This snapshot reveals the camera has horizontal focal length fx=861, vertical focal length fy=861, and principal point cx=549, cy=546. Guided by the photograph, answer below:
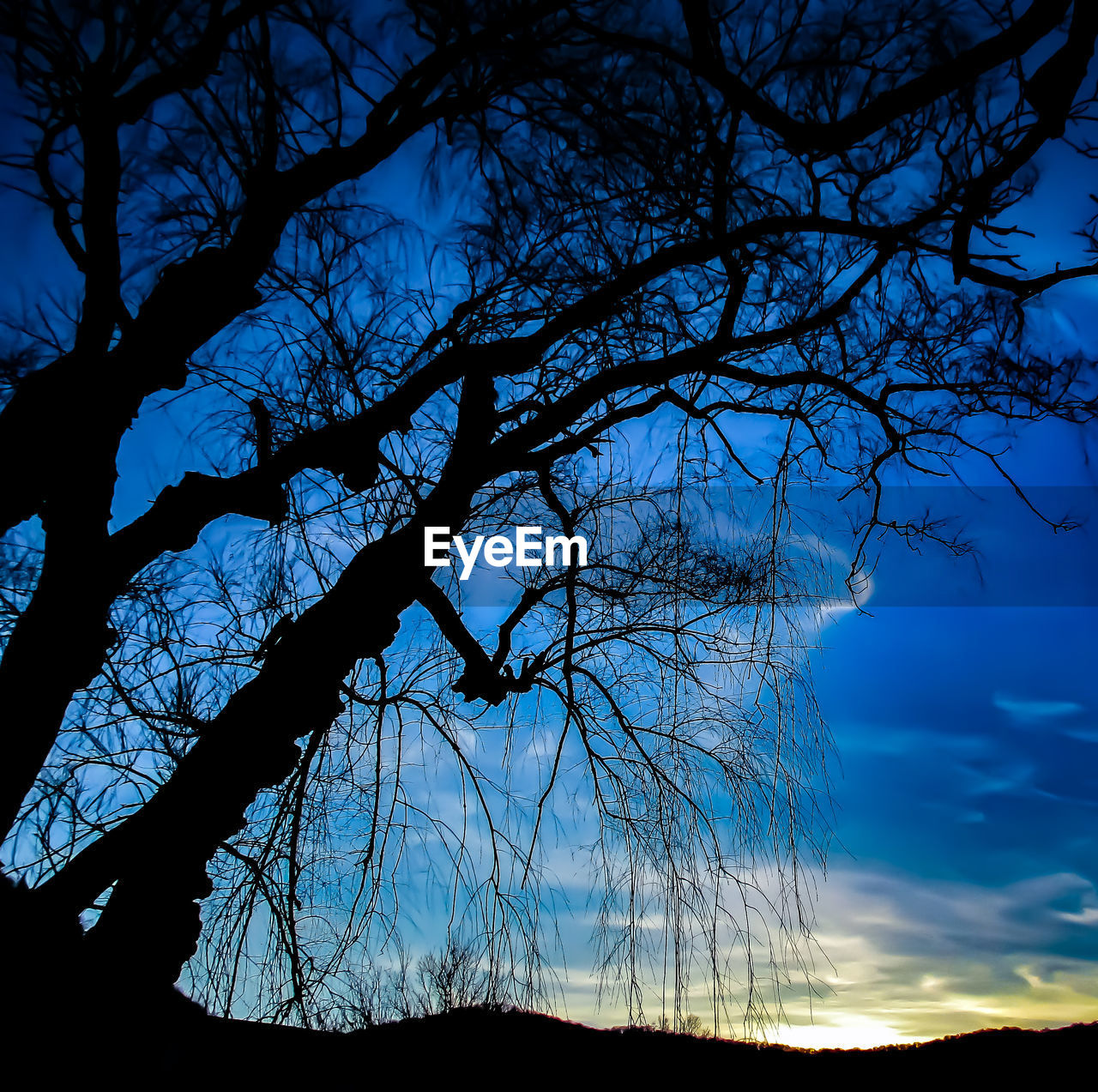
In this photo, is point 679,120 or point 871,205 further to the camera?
point 871,205

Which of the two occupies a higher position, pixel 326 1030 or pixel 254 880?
pixel 254 880

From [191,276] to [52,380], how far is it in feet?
1.81

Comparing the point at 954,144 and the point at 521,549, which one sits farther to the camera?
the point at 521,549

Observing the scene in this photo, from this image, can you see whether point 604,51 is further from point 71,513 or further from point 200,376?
point 71,513

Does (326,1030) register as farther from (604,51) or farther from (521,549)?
(604,51)

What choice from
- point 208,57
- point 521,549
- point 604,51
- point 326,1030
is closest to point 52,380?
point 208,57

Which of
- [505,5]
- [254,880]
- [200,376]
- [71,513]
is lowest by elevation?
[254,880]

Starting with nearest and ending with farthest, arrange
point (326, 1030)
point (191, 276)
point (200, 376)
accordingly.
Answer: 1. point (326, 1030)
2. point (191, 276)
3. point (200, 376)

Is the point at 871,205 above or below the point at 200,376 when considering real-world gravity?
above

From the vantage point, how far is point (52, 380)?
2734mm

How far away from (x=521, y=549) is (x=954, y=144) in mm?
2020

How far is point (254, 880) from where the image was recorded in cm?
278

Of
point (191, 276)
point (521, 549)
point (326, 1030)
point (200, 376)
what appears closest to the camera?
point (326, 1030)

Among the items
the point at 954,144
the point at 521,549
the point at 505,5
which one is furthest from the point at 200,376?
the point at 954,144
